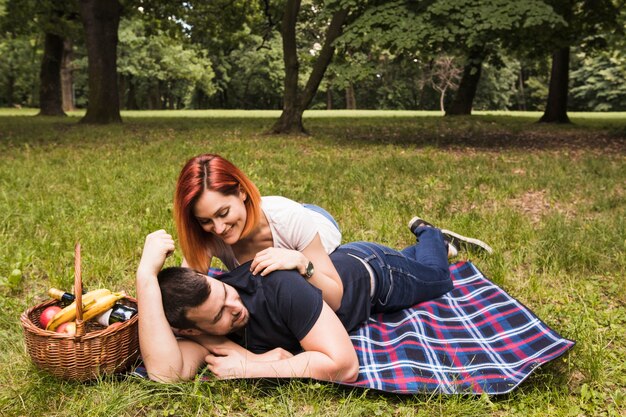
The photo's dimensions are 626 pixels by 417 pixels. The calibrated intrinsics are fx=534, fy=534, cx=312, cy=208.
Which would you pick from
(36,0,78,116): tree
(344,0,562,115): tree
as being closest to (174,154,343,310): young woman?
(344,0,562,115): tree

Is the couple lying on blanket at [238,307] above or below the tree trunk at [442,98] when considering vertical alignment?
below

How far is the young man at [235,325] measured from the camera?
263 centimetres

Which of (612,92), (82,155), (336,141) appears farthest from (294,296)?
(612,92)

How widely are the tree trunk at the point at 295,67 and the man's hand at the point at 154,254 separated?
10466 millimetres

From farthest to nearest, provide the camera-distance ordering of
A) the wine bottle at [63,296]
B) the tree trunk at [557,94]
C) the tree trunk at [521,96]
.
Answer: the tree trunk at [521,96] < the tree trunk at [557,94] < the wine bottle at [63,296]

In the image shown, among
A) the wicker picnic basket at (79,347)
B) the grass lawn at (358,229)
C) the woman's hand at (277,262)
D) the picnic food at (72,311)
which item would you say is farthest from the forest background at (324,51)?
the woman's hand at (277,262)

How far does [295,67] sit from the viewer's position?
45.0ft

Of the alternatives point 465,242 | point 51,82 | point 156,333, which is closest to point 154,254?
point 156,333

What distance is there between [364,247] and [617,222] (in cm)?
290

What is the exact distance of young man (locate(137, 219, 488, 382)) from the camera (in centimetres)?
263

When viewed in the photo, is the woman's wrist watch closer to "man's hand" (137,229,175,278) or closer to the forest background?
"man's hand" (137,229,175,278)

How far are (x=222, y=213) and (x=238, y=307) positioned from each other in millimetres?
529

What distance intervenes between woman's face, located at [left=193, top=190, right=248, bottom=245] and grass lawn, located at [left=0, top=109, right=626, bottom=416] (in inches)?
31.9

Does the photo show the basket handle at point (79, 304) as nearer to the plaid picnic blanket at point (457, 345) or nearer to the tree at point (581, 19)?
the plaid picnic blanket at point (457, 345)
